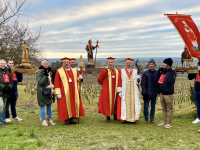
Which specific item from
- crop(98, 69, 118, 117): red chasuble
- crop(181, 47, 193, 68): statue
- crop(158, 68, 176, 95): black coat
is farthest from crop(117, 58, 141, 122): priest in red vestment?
crop(181, 47, 193, 68): statue

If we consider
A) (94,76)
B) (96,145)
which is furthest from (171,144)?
(94,76)

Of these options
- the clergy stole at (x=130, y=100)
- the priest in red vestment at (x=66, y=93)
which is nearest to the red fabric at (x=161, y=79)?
the clergy stole at (x=130, y=100)

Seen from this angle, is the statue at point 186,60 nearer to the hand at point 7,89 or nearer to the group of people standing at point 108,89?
the group of people standing at point 108,89

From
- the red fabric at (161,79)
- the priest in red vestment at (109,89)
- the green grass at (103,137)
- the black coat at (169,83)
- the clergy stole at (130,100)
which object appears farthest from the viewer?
the priest in red vestment at (109,89)

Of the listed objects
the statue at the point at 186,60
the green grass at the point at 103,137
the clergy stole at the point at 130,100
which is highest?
the statue at the point at 186,60

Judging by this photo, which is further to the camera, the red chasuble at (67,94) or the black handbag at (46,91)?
the red chasuble at (67,94)

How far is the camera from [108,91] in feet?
20.6

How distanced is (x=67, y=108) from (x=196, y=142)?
336 centimetres

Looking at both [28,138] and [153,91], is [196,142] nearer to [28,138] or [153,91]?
[153,91]

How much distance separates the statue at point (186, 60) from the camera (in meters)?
6.07

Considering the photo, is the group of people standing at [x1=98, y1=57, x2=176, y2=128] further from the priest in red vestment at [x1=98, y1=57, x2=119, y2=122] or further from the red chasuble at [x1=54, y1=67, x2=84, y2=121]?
the red chasuble at [x1=54, y1=67, x2=84, y2=121]

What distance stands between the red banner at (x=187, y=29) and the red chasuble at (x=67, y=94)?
3282 mm

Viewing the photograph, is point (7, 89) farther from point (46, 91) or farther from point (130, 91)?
point (130, 91)

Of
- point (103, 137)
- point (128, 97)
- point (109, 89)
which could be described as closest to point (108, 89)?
point (109, 89)
